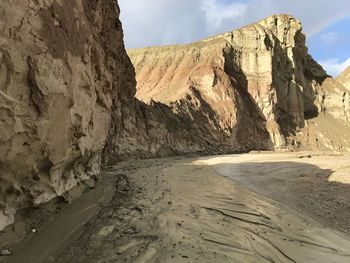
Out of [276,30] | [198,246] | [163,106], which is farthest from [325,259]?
[276,30]

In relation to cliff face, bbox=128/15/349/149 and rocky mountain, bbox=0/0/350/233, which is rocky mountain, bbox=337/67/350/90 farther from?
cliff face, bbox=128/15/349/149

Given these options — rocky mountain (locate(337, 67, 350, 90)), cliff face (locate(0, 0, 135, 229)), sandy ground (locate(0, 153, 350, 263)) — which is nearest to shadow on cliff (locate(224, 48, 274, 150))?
rocky mountain (locate(337, 67, 350, 90))

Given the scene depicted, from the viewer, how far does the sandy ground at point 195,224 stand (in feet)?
23.6

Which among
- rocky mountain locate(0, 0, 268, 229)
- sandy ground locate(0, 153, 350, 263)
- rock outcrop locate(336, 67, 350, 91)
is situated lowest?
sandy ground locate(0, 153, 350, 263)

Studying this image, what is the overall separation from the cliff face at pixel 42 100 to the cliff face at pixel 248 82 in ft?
86.9

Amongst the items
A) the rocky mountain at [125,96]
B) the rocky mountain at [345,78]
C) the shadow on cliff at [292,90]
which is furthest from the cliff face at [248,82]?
the rocky mountain at [345,78]

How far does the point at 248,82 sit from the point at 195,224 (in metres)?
40.2

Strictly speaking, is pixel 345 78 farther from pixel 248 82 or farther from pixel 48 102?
pixel 48 102

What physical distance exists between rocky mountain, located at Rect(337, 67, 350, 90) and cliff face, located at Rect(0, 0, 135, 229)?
6393cm

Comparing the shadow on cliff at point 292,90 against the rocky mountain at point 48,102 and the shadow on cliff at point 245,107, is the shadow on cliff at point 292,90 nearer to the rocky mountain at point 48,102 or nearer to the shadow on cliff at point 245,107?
the shadow on cliff at point 245,107

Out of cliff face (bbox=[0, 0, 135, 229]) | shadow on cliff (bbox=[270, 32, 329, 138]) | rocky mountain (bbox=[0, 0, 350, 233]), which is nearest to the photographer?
cliff face (bbox=[0, 0, 135, 229])

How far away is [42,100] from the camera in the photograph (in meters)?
7.35

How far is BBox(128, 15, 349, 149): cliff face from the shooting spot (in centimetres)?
4228

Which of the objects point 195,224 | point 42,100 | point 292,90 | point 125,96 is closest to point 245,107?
point 292,90
